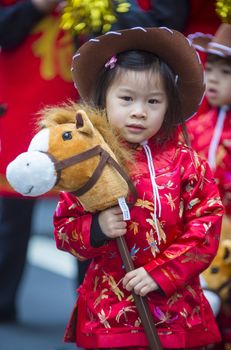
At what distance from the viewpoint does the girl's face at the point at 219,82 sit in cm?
461

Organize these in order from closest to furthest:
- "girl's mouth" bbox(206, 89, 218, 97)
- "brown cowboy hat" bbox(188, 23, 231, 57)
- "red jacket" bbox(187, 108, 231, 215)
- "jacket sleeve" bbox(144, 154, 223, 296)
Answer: "jacket sleeve" bbox(144, 154, 223, 296)
"brown cowboy hat" bbox(188, 23, 231, 57)
"red jacket" bbox(187, 108, 231, 215)
"girl's mouth" bbox(206, 89, 218, 97)

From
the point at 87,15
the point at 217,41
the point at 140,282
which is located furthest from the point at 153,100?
the point at 217,41

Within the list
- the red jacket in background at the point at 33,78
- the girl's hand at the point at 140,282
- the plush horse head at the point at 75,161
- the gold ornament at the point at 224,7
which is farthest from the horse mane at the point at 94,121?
the red jacket in background at the point at 33,78

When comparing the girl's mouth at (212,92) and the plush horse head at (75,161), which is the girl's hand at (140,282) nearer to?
the plush horse head at (75,161)

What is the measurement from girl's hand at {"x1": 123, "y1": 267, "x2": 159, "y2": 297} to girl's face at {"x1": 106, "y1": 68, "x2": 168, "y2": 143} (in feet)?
1.54

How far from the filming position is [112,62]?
366cm

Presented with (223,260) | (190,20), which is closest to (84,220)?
(223,260)

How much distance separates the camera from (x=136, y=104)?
141 inches

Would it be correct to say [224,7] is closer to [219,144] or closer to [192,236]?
[192,236]

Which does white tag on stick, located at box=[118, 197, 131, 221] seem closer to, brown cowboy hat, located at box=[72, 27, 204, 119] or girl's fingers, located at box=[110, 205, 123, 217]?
girl's fingers, located at box=[110, 205, 123, 217]

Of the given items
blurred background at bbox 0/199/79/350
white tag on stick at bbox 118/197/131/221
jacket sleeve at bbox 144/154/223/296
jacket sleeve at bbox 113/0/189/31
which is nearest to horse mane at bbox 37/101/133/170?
white tag on stick at bbox 118/197/131/221

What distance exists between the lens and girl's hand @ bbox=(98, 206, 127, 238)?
3457 millimetres

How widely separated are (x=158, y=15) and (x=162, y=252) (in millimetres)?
1437

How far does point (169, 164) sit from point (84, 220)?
0.36 meters
